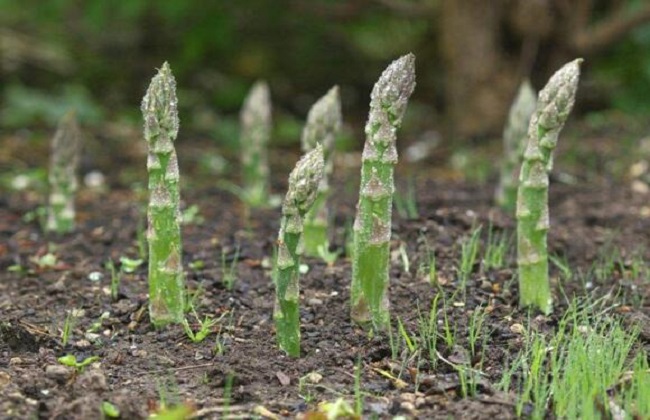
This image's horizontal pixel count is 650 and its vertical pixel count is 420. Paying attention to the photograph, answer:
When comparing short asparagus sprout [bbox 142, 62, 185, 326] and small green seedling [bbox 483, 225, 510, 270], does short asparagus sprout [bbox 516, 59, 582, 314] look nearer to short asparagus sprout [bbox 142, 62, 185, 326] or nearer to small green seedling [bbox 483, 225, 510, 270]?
small green seedling [bbox 483, 225, 510, 270]

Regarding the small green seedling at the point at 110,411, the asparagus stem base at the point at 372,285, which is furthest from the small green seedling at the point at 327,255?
the small green seedling at the point at 110,411

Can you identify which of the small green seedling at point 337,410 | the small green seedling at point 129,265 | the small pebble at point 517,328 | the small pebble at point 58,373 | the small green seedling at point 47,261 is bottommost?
the small green seedling at point 337,410

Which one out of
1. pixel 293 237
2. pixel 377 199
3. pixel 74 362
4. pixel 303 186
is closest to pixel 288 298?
pixel 293 237

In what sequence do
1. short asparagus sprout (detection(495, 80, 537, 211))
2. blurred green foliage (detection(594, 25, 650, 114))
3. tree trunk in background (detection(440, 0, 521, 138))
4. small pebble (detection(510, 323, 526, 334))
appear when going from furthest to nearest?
1. blurred green foliage (detection(594, 25, 650, 114))
2. tree trunk in background (detection(440, 0, 521, 138))
3. short asparagus sprout (detection(495, 80, 537, 211))
4. small pebble (detection(510, 323, 526, 334))

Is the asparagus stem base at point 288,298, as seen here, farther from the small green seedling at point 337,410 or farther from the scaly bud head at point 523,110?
the scaly bud head at point 523,110

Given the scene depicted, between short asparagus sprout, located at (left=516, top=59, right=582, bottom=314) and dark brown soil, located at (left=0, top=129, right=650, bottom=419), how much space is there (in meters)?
0.11

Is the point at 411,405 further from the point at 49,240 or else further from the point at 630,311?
the point at 49,240

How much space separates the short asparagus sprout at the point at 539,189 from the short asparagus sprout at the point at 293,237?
97cm

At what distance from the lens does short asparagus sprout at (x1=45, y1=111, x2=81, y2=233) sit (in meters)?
5.51

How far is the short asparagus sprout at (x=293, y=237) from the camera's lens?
350cm

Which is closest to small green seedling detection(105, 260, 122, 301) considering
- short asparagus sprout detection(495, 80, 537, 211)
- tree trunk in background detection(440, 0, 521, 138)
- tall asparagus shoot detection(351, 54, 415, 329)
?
tall asparagus shoot detection(351, 54, 415, 329)

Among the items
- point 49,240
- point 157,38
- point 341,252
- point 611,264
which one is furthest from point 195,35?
point 611,264

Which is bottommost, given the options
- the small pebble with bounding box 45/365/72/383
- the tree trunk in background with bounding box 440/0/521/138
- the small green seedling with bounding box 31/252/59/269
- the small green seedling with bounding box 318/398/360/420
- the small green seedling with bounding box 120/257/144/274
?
the small green seedling with bounding box 318/398/360/420

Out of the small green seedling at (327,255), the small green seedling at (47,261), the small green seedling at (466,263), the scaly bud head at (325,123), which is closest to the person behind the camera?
the small green seedling at (466,263)
